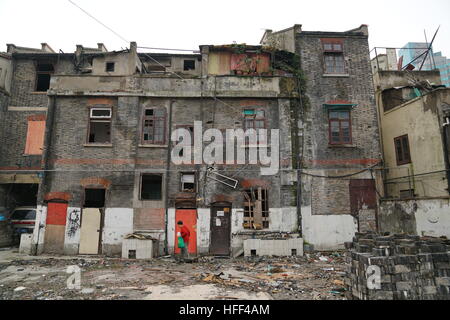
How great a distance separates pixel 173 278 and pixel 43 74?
16.2m

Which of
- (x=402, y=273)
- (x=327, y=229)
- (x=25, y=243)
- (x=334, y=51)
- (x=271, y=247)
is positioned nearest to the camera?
(x=402, y=273)

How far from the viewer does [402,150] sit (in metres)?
15.5

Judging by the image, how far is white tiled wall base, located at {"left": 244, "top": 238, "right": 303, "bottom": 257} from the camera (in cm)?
1260

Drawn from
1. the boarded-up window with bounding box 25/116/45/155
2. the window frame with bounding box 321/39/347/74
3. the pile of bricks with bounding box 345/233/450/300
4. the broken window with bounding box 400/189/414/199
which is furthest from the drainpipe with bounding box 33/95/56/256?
the broken window with bounding box 400/189/414/199

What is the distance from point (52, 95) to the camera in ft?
46.8

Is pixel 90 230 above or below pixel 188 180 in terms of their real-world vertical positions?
below

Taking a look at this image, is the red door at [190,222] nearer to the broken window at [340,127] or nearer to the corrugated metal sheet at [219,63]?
the corrugated metal sheet at [219,63]

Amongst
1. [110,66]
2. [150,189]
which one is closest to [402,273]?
[150,189]

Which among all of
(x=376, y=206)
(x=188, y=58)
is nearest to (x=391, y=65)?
(x=376, y=206)

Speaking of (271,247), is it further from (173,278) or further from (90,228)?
(90,228)

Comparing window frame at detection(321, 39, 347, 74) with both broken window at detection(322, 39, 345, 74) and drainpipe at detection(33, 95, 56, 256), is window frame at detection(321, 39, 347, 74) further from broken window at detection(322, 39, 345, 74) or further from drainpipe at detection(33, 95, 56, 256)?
drainpipe at detection(33, 95, 56, 256)

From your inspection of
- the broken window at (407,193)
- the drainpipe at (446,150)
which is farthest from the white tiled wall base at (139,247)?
the drainpipe at (446,150)

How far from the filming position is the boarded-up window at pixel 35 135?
16.7 metres

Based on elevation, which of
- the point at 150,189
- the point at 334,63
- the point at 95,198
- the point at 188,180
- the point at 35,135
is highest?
the point at 334,63
